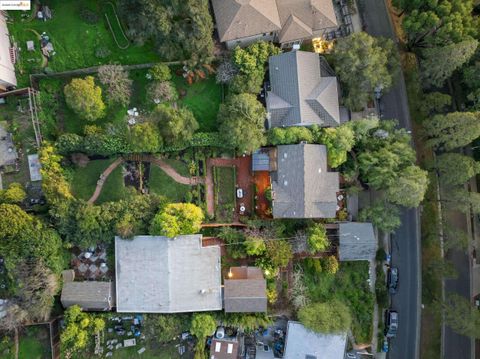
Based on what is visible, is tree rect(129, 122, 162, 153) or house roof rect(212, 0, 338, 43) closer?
tree rect(129, 122, 162, 153)

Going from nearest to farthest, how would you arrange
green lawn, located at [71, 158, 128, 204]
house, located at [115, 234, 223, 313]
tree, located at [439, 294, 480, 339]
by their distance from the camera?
house, located at [115, 234, 223, 313]
tree, located at [439, 294, 480, 339]
green lawn, located at [71, 158, 128, 204]

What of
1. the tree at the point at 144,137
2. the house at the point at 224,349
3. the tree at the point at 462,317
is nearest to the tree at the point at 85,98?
the tree at the point at 144,137

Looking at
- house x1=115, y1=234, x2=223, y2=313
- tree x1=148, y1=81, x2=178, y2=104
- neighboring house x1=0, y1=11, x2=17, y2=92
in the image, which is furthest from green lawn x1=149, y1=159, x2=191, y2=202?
neighboring house x1=0, y1=11, x2=17, y2=92

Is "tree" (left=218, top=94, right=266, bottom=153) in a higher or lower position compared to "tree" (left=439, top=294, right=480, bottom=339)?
higher

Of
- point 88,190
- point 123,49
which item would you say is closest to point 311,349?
point 88,190

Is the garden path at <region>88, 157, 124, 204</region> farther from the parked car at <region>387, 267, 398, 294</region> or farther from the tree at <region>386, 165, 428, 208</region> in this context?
the parked car at <region>387, 267, 398, 294</region>

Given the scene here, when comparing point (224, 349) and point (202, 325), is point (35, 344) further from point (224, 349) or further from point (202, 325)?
point (224, 349)
